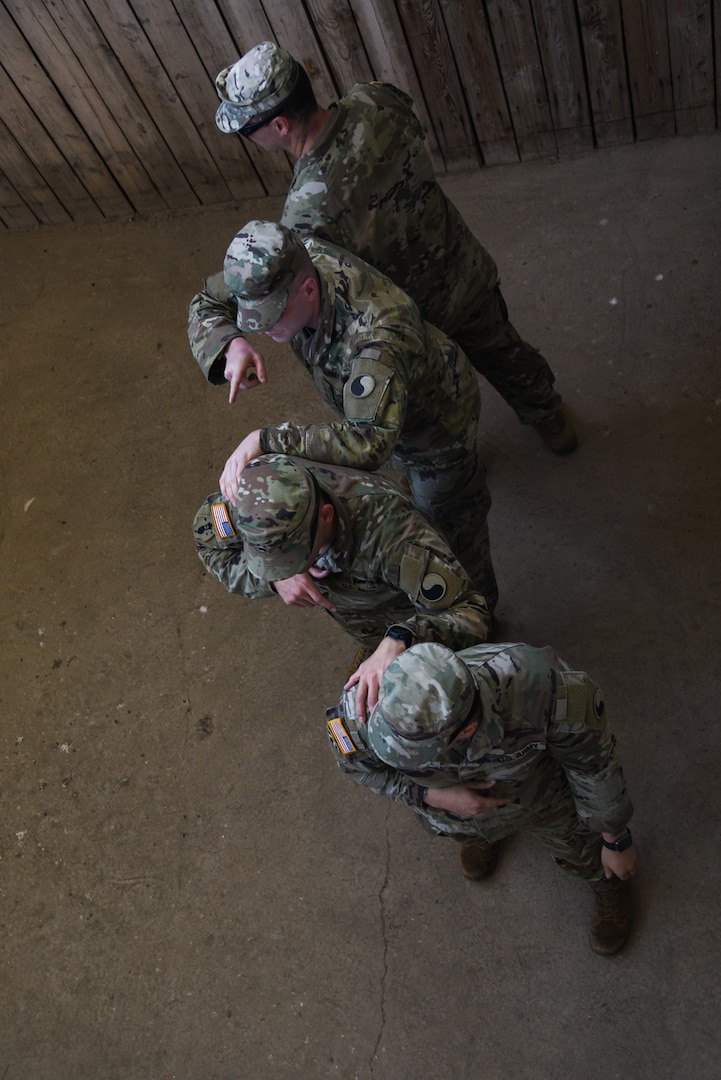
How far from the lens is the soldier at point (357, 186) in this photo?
10.0ft

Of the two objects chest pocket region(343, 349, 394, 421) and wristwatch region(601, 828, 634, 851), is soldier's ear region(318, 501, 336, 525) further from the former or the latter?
wristwatch region(601, 828, 634, 851)

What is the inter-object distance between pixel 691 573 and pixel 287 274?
6.61ft

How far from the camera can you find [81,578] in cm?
458

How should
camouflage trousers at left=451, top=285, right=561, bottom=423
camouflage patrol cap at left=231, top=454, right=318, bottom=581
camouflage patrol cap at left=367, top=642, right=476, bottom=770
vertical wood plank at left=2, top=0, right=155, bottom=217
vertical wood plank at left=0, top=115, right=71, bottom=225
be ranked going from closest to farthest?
1. camouflage patrol cap at left=367, top=642, right=476, bottom=770
2. camouflage patrol cap at left=231, top=454, right=318, bottom=581
3. camouflage trousers at left=451, top=285, right=561, bottom=423
4. vertical wood plank at left=2, top=0, right=155, bottom=217
5. vertical wood plank at left=0, top=115, right=71, bottom=225

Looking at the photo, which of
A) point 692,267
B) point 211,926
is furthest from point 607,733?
point 692,267

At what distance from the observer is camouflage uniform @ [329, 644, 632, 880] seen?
221 cm

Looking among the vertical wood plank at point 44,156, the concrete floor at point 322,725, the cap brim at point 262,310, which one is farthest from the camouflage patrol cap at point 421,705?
the vertical wood plank at point 44,156

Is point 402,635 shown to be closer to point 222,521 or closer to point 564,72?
point 222,521

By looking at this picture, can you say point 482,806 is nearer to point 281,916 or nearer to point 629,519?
point 281,916

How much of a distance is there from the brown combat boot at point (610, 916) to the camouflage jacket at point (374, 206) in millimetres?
2077

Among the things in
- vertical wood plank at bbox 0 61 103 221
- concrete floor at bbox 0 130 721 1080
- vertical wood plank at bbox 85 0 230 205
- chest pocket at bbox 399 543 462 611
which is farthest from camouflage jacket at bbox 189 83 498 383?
vertical wood plank at bbox 0 61 103 221

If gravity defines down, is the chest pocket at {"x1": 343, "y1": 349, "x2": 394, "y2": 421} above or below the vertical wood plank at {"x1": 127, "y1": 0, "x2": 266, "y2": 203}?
above

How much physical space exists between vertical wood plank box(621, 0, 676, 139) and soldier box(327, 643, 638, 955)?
11.2 ft

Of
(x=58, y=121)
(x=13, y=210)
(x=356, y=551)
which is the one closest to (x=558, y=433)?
(x=356, y=551)
